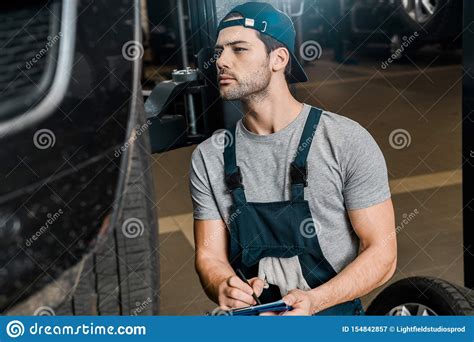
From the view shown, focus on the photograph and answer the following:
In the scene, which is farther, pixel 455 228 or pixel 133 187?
pixel 455 228

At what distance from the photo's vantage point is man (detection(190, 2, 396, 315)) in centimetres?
155

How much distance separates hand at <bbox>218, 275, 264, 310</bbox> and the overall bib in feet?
0.22

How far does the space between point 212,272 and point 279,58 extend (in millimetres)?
468

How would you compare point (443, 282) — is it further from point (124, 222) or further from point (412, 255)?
point (412, 255)

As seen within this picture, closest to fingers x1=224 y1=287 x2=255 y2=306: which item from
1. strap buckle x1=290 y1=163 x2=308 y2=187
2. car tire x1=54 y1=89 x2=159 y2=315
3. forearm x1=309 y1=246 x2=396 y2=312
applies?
forearm x1=309 y1=246 x2=396 y2=312

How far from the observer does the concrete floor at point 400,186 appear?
2678 millimetres

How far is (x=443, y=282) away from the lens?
1949 mm

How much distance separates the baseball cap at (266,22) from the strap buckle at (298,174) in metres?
0.24

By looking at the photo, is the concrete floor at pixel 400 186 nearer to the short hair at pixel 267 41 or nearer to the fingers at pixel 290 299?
the short hair at pixel 267 41

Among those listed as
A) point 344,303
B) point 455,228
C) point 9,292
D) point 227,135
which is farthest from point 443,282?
point 455,228

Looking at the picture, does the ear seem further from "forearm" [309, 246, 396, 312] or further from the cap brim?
"forearm" [309, 246, 396, 312]

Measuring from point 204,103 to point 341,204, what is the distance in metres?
0.55

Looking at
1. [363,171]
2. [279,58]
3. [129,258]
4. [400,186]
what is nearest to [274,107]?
[279,58]

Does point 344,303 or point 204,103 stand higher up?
point 204,103
